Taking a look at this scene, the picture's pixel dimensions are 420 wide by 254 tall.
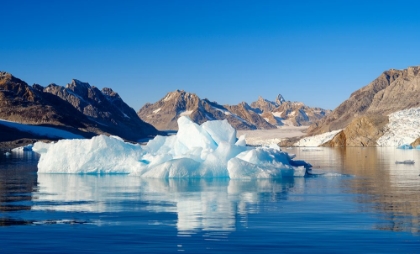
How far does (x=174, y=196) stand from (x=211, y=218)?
6.12 m

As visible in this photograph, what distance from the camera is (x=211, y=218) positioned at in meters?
16.0

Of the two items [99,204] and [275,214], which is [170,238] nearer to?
[275,214]

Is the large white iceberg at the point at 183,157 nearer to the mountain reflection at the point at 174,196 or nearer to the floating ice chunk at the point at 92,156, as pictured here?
the floating ice chunk at the point at 92,156

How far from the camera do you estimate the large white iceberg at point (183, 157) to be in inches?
1170

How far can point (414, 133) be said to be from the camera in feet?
435

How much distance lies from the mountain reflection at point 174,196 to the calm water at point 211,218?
38 mm

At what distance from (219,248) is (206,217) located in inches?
169

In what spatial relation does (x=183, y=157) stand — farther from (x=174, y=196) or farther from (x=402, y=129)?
(x=402, y=129)

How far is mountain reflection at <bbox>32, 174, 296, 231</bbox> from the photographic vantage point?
16609mm

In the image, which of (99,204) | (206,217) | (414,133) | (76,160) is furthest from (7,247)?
(414,133)

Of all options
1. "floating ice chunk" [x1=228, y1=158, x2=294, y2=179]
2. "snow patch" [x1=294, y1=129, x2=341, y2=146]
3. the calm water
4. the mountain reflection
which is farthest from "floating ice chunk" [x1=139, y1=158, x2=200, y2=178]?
"snow patch" [x1=294, y1=129, x2=341, y2=146]

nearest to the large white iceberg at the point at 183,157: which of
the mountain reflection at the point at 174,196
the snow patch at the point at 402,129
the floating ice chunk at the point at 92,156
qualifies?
the floating ice chunk at the point at 92,156

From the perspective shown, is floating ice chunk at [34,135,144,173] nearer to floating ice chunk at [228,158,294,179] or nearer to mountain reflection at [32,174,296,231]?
mountain reflection at [32,174,296,231]

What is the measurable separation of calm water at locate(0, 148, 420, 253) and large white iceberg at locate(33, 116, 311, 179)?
A: 8.26ft
